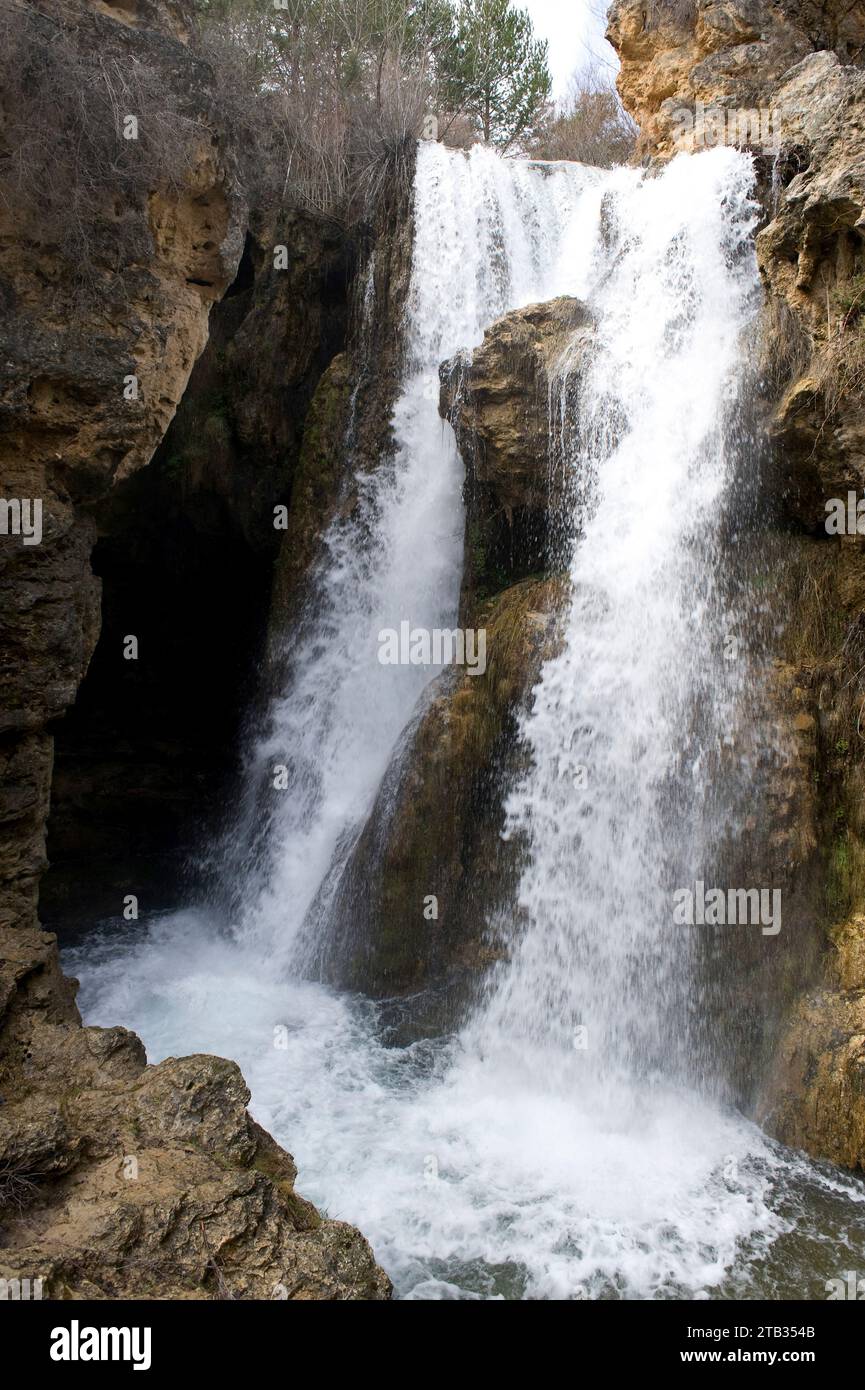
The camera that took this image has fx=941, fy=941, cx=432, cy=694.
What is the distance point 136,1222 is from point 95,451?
183 inches

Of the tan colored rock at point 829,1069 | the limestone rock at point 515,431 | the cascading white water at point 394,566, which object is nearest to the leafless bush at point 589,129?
the cascading white water at point 394,566

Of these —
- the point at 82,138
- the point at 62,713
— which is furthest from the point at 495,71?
the point at 62,713

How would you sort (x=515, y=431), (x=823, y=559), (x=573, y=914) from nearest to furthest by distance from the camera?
(x=823, y=559) < (x=573, y=914) < (x=515, y=431)

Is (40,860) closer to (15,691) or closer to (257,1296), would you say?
(15,691)

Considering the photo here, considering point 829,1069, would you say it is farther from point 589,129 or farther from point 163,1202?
point 589,129

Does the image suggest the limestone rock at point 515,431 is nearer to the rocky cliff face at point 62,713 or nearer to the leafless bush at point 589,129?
the rocky cliff face at point 62,713

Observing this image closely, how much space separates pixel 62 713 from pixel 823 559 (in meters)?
5.38

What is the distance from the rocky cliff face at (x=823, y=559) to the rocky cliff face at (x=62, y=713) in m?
3.50

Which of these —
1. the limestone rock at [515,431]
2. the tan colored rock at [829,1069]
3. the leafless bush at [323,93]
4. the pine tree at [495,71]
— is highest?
the pine tree at [495,71]

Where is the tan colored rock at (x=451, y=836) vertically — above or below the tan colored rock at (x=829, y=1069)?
above

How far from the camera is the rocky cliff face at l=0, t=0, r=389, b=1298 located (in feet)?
10.9

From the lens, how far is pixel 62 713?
625 cm

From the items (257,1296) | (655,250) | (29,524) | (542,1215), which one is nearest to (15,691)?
(29,524)

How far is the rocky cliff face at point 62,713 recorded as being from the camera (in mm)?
3332
